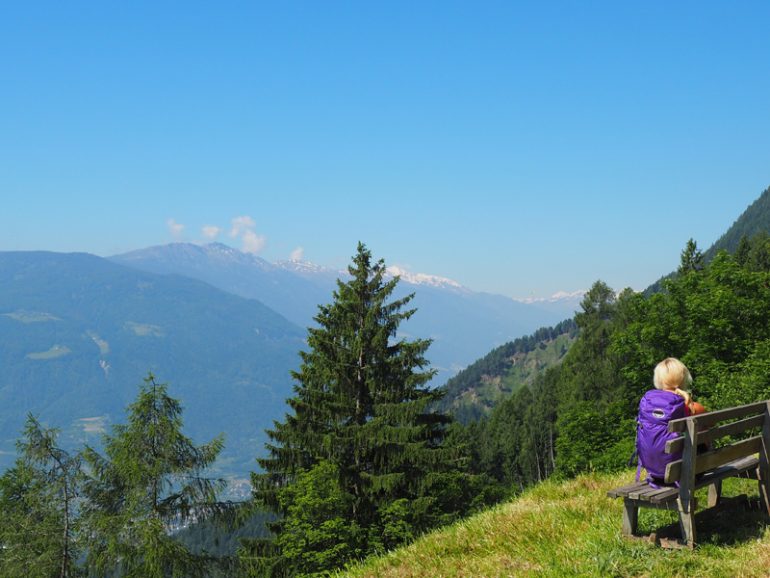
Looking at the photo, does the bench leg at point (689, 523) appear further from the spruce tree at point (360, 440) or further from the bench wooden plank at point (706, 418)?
the spruce tree at point (360, 440)

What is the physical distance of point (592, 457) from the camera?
32906mm

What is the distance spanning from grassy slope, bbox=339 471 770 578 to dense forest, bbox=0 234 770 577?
8886mm

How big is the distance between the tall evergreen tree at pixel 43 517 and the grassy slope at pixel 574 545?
1531 cm

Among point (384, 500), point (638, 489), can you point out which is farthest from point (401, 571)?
point (384, 500)

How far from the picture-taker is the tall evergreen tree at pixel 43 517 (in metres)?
18.6

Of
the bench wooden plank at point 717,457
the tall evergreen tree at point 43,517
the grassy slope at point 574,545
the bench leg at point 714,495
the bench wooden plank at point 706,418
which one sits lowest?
the tall evergreen tree at point 43,517

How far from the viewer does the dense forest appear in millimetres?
18453

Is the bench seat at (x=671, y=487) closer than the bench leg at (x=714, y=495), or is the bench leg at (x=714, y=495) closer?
the bench seat at (x=671, y=487)

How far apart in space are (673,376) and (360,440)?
49.5 ft

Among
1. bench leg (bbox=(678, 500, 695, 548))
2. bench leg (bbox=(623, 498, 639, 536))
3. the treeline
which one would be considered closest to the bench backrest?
bench leg (bbox=(678, 500, 695, 548))

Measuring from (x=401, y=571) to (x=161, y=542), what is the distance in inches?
485

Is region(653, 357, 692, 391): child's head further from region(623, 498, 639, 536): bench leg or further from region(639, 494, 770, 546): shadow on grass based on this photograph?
region(639, 494, 770, 546): shadow on grass

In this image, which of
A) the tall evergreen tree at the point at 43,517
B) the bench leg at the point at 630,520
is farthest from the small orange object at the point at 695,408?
the tall evergreen tree at the point at 43,517

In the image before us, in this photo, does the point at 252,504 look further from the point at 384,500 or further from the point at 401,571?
the point at 401,571
